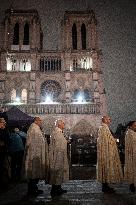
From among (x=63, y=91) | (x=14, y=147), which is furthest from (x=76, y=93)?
(x=14, y=147)

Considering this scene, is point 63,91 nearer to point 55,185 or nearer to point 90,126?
point 90,126

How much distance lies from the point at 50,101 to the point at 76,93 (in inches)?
136

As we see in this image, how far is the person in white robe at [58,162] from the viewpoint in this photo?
6.68 m

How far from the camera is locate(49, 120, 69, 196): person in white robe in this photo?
21.9ft

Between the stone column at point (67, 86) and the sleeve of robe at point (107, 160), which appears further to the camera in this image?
the stone column at point (67, 86)

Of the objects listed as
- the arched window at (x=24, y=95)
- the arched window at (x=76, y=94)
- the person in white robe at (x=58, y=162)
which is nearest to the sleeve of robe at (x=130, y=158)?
the person in white robe at (x=58, y=162)

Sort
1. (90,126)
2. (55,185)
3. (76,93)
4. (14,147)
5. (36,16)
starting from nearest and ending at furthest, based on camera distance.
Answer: (55,185)
(14,147)
(90,126)
(76,93)
(36,16)

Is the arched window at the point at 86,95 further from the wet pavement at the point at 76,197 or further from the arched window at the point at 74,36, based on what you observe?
the wet pavement at the point at 76,197

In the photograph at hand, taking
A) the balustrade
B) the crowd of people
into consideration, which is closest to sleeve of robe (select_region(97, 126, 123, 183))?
the crowd of people

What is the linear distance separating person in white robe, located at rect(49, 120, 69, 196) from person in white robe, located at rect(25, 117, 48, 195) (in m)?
0.17

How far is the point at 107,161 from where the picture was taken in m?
6.94

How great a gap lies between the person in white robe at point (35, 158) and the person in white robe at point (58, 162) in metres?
0.17

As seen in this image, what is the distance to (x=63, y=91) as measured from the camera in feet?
120

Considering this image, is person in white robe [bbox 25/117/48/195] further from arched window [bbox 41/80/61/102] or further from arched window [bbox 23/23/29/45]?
arched window [bbox 23/23/29/45]
